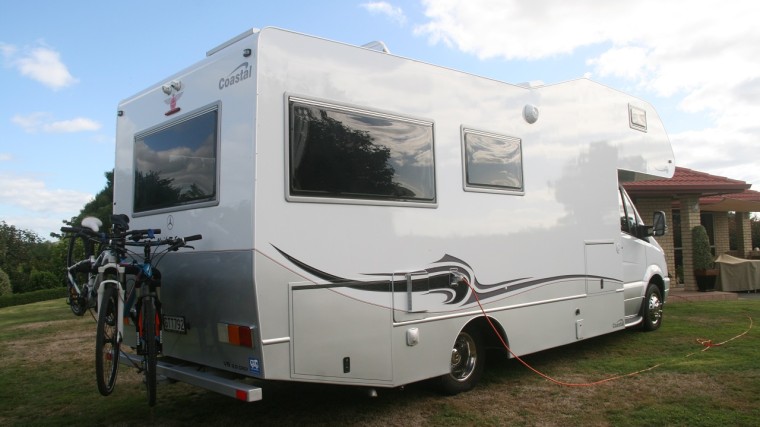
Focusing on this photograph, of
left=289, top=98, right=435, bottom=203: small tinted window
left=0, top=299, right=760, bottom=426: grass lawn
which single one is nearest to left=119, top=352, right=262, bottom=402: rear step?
left=0, top=299, right=760, bottom=426: grass lawn

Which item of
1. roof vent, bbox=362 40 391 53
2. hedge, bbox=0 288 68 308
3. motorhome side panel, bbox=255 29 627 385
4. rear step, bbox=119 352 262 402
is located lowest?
hedge, bbox=0 288 68 308

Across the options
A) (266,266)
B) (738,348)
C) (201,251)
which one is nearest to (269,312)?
(266,266)

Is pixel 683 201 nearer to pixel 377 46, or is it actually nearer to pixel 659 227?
pixel 659 227

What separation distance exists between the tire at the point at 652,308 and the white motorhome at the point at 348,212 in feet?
7.35

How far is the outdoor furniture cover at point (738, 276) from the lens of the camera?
14729 mm

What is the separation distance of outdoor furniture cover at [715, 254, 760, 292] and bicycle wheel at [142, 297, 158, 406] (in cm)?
1433

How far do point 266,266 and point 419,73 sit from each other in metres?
2.23

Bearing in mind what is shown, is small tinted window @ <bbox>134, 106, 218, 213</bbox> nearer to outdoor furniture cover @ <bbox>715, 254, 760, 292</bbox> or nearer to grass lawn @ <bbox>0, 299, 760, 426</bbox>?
grass lawn @ <bbox>0, 299, 760, 426</bbox>

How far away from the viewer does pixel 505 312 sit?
5.68 metres

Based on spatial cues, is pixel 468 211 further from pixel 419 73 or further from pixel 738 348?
pixel 738 348

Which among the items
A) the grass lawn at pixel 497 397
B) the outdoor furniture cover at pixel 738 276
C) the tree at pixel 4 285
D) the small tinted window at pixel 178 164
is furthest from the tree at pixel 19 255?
the outdoor furniture cover at pixel 738 276

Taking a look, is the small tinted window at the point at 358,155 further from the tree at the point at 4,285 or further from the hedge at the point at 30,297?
the tree at the point at 4,285

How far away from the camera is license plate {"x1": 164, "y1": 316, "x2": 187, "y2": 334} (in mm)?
4666

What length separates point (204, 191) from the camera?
4.54 meters
